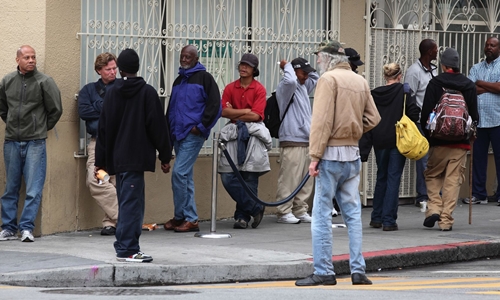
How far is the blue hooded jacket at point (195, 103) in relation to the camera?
37.4 feet

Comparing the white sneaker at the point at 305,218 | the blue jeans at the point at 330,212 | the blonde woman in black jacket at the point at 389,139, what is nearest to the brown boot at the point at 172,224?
the white sneaker at the point at 305,218

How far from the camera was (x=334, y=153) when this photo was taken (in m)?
8.38

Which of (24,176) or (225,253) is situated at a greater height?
(24,176)

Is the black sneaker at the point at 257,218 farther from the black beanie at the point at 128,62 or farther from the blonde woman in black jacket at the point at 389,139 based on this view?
the black beanie at the point at 128,62

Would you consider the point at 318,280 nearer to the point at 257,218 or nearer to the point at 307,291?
the point at 307,291

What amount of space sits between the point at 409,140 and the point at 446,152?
56 centimetres

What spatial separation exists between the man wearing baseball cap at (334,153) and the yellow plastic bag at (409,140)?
117 inches

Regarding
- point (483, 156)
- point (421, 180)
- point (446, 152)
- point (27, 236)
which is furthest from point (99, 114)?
point (483, 156)

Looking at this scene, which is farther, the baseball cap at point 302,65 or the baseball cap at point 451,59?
the baseball cap at point 302,65

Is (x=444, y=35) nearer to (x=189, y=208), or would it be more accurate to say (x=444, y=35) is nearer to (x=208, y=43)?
(x=208, y=43)

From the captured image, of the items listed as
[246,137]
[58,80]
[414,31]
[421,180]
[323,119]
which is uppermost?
[414,31]

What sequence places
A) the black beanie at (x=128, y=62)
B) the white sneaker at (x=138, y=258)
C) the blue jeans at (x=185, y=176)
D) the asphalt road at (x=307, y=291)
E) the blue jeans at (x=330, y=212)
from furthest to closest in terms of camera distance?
the blue jeans at (x=185, y=176) → the black beanie at (x=128, y=62) → the white sneaker at (x=138, y=258) → the blue jeans at (x=330, y=212) → the asphalt road at (x=307, y=291)

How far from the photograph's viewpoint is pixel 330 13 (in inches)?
543

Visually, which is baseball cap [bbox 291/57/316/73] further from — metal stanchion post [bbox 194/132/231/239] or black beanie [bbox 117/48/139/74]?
black beanie [bbox 117/48/139/74]
